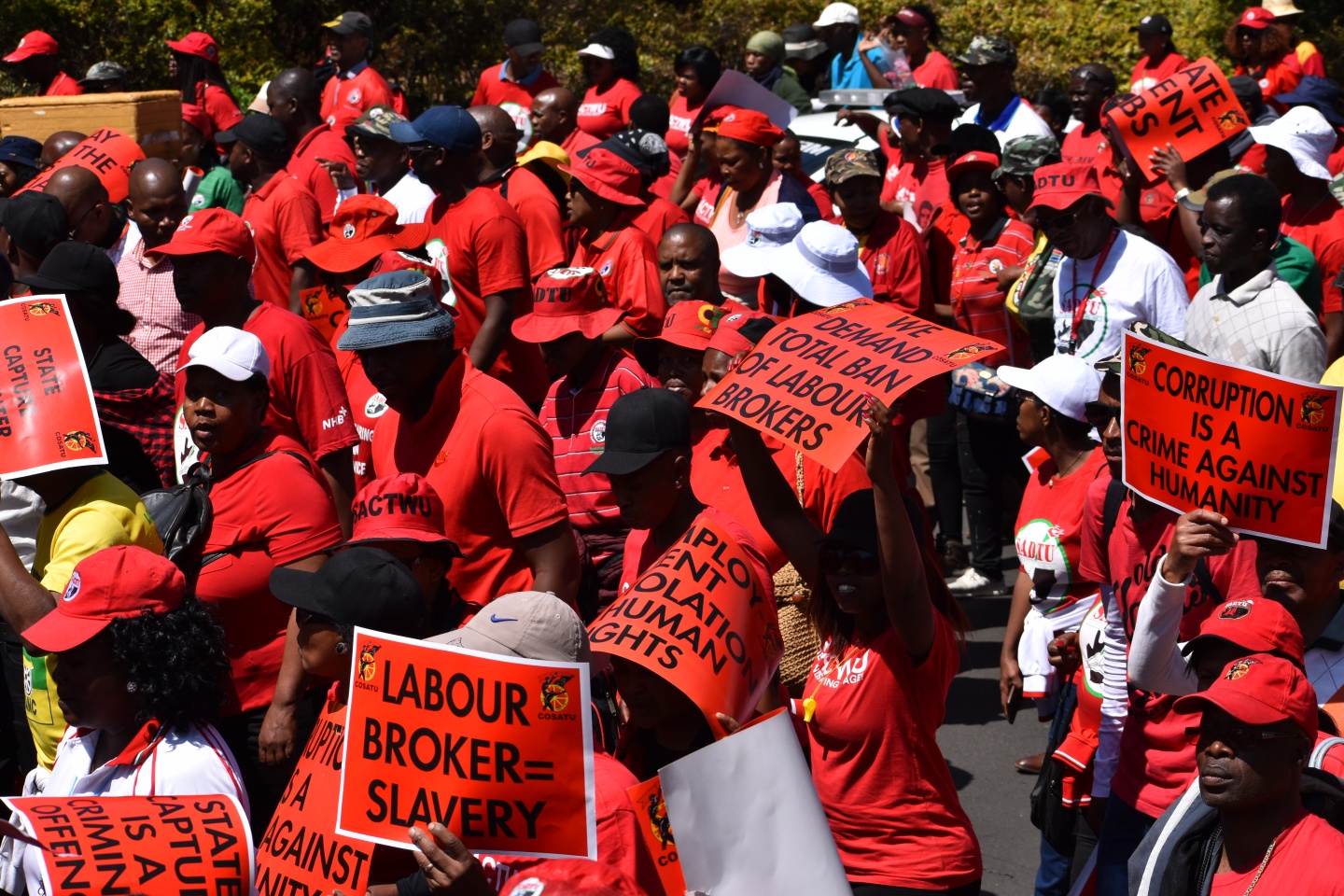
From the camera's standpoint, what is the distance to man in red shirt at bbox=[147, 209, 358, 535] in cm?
554

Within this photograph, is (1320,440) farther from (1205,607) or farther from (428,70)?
(428,70)

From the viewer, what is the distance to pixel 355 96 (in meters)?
11.9

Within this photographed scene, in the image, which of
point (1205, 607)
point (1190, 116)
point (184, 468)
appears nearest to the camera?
point (1205, 607)

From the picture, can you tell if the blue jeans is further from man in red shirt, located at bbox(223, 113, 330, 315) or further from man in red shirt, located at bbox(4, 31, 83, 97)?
man in red shirt, located at bbox(4, 31, 83, 97)

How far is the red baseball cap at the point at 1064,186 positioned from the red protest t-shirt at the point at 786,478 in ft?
7.85

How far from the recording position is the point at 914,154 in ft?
34.1

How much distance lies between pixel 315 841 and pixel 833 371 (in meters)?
1.73

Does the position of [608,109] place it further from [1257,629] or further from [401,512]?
[1257,629]

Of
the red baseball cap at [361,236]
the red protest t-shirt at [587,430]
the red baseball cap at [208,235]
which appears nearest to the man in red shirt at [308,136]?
the red baseball cap at [361,236]

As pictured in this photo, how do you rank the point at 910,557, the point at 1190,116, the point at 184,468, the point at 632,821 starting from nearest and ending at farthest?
the point at 632,821 → the point at 910,557 → the point at 184,468 → the point at 1190,116

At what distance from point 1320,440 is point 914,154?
682cm

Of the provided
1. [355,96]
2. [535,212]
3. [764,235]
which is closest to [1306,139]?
[764,235]

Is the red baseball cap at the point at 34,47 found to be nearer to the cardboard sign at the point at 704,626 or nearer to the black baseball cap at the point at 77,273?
the black baseball cap at the point at 77,273

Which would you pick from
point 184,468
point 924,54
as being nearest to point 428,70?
point 924,54
